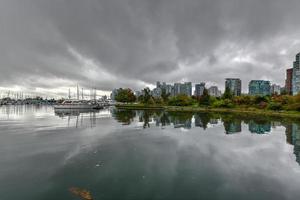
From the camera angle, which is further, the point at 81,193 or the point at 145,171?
the point at 145,171

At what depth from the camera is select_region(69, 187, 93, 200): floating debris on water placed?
408 inches

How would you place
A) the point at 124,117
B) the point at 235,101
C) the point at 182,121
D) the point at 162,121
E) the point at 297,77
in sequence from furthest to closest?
1. the point at 297,77
2. the point at 235,101
3. the point at 124,117
4. the point at 182,121
5. the point at 162,121

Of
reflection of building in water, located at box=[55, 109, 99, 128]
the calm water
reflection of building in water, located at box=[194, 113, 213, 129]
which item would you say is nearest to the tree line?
reflection of building in water, located at box=[194, 113, 213, 129]

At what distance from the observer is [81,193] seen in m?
10.8

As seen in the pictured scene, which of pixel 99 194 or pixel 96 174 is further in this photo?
pixel 96 174

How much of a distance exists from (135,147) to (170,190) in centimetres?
1035

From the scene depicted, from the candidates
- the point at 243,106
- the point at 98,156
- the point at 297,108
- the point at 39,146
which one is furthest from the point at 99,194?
the point at 243,106

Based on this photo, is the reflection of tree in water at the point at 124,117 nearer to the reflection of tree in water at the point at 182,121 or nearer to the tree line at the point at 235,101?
the reflection of tree in water at the point at 182,121

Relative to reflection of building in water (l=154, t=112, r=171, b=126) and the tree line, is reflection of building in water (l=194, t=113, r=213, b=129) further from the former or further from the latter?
the tree line

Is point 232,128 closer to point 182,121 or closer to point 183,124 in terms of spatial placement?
point 183,124

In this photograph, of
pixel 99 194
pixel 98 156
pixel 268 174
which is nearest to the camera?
pixel 99 194

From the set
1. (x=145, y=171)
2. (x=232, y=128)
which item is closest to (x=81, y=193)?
(x=145, y=171)

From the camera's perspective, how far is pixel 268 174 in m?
14.5

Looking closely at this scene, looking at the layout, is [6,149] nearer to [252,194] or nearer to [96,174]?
[96,174]
